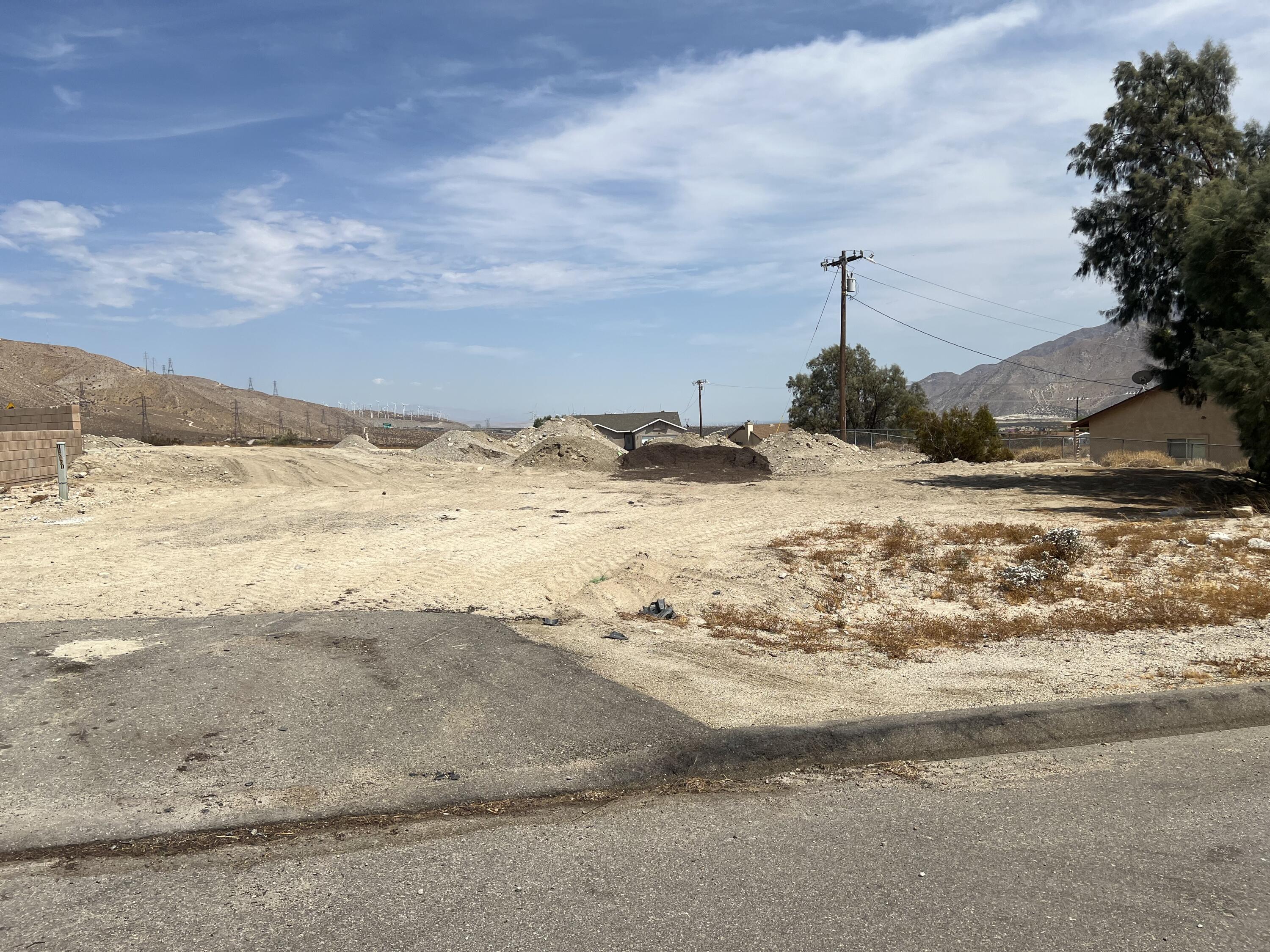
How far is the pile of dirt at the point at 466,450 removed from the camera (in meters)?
39.7

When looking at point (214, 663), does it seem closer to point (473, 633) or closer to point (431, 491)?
point (473, 633)

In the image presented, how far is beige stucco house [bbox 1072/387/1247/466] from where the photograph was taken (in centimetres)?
3916

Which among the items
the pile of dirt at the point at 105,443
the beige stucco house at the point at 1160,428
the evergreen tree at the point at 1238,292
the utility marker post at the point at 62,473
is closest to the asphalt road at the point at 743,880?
the evergreen tree at the point at 1238,292

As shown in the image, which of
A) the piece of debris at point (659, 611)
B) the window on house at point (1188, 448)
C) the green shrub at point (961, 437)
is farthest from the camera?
the green shrub at point (961, 437)

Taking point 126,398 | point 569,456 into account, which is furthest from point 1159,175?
point 126,398

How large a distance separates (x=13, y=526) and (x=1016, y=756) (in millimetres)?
17076

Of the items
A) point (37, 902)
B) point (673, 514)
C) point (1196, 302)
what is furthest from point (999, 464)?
point (37, 902)

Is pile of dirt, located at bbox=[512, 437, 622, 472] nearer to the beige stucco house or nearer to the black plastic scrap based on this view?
the beige stucco house

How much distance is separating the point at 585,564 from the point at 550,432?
1374 inches

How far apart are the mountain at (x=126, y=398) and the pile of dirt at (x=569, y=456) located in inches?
1893

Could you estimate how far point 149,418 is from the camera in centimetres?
9525

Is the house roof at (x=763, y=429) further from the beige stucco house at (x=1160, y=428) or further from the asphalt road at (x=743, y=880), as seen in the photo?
the asphalt road at (x=743, y=880)

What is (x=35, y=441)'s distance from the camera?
21.4 m

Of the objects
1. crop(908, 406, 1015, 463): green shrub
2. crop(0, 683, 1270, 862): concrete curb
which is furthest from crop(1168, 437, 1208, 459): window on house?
crop(0, 683, 1270, 862): concrete curb
